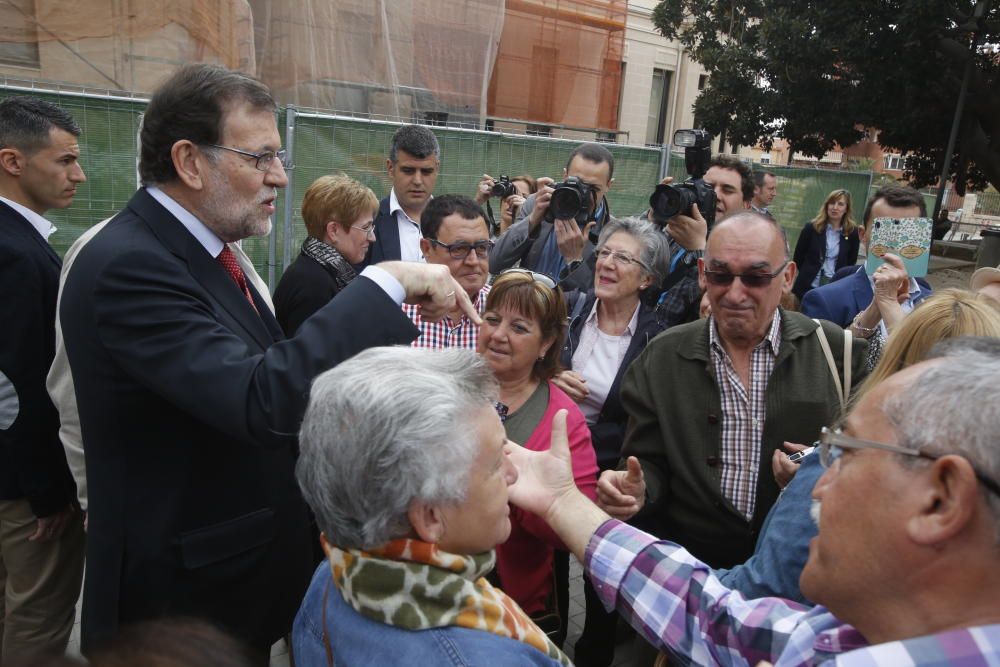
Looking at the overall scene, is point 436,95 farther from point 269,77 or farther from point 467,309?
point 467,309

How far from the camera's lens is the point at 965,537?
99 centimetres

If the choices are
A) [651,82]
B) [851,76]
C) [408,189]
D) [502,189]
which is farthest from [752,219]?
[651,82]

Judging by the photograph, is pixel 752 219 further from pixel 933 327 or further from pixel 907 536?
pixel 907 536

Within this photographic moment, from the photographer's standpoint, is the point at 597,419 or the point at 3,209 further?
the point at 597,419

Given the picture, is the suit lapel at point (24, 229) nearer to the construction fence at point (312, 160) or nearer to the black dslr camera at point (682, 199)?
the black dslr camera at point (682, 199)

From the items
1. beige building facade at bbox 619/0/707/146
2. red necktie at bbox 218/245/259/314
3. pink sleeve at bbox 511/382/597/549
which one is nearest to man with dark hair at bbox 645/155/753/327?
pink sleeve at bbox 511/382/597/549

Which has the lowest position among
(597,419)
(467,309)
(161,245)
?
(597,419)

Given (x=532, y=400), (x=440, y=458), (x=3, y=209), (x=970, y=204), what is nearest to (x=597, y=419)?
(x=532, y=400)

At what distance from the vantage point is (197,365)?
4.83ft

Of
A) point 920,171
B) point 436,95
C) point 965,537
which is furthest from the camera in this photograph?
point 920,171

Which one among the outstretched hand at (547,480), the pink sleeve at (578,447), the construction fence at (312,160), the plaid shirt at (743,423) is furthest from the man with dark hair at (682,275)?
the construction fence at (312,160)

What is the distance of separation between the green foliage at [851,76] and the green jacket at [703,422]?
14.7 meters

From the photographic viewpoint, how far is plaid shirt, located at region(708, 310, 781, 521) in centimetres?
234

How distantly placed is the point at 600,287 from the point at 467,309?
1.42m
